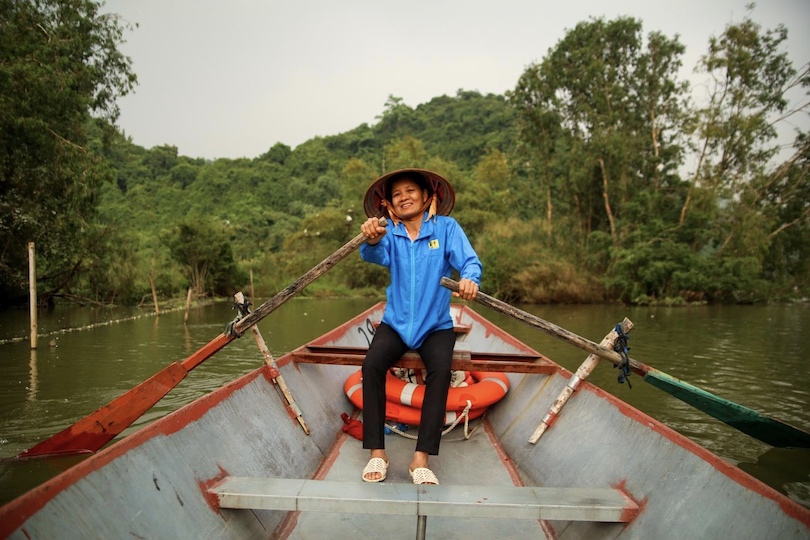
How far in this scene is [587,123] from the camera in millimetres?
21547

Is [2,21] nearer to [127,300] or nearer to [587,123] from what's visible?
[127,300]

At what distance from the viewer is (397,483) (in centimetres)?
192

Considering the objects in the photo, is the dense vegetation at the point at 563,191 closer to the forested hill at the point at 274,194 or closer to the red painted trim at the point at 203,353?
the forested hill at the point at 274,194

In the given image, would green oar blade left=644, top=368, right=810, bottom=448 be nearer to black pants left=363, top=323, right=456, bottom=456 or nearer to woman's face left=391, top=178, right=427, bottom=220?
black pants left=363, top=323, right=456, bottom=456

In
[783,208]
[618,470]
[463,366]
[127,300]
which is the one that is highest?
[783,208]

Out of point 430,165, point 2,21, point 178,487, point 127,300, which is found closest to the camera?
point 178,487

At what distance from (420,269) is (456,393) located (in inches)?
41.5

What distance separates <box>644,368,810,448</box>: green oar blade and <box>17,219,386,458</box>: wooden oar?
5.44ft

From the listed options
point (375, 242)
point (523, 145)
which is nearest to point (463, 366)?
point (375, 242)

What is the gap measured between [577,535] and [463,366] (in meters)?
1.09

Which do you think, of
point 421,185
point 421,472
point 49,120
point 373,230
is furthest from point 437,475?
point 49,120

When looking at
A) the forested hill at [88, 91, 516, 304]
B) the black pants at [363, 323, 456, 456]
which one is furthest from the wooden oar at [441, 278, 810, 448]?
the forested hill at [88, 91, 516, 304]

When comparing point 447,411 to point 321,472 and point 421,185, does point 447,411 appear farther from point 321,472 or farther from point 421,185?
point 421,185

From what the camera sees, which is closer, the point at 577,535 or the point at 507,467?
the point at 577,535
